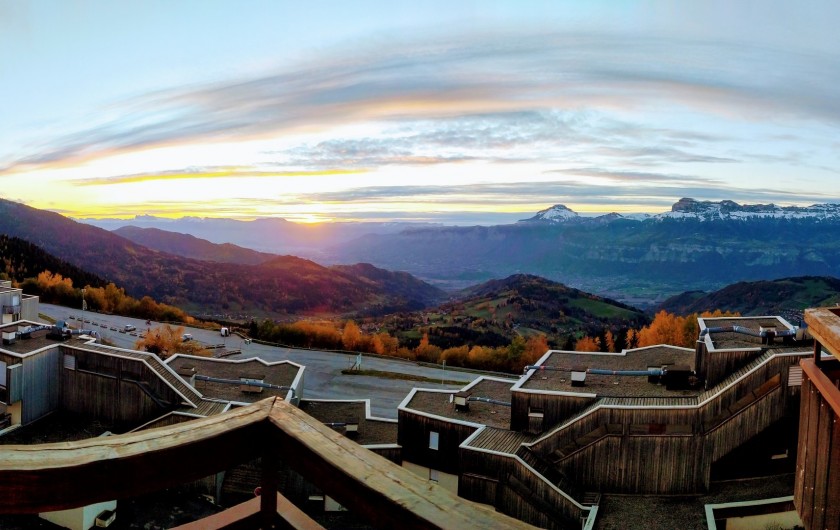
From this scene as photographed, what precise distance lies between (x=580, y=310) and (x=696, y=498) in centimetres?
14795

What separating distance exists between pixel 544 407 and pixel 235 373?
20126 millimetres

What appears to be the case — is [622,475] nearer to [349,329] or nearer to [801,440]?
[801,440]

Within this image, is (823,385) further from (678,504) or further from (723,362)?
(723,362)

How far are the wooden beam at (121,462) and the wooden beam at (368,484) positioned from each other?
18cm

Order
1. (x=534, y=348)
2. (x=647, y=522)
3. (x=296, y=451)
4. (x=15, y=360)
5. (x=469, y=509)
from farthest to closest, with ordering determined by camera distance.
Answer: (x=534, y=348) < (x=15, y=360) < (x=647, y=522) < (x=296, y=451) < (x=469, y=509)

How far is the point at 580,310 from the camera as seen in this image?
16962 centimetres

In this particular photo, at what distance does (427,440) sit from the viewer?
1198 inches

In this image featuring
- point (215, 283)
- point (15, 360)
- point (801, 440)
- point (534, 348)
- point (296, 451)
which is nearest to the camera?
point (296, 451)

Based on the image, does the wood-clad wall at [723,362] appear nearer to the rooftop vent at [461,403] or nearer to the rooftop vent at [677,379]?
the rooftop vent at [677,379]

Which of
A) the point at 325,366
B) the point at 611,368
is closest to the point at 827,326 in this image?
the point at 611,368

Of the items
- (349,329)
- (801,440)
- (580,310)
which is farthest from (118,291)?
(580,310)

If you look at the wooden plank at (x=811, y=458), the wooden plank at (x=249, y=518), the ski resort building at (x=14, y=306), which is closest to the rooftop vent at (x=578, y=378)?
→ the wooden plank at (x=811, y=458)

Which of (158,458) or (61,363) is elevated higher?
(158,458)

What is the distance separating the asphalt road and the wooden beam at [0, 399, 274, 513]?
42.8 m
